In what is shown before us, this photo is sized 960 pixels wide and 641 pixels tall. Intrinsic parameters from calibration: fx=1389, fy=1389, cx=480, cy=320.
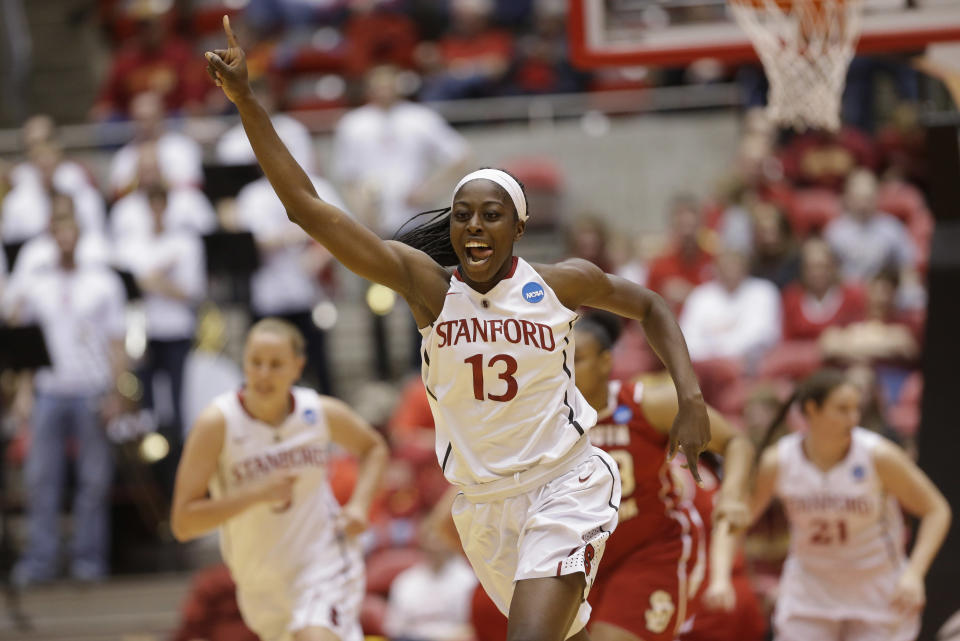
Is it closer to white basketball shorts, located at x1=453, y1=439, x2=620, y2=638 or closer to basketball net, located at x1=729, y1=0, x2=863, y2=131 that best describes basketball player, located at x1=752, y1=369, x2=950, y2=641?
basketball net, located at x1=729, y1=0, x2=863, y2=131

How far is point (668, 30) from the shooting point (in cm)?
738

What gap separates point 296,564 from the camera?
579 centimetres

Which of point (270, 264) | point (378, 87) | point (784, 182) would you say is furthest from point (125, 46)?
point (784, 182)

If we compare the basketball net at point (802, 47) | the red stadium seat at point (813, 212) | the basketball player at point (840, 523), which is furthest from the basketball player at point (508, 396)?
the red stadium seat at point (813, 212)

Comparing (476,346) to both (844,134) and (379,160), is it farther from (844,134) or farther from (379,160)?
(844,134)

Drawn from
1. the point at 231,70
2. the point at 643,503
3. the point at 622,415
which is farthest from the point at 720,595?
the point at 231,70

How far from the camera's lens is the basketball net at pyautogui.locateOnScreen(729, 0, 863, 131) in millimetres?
7051

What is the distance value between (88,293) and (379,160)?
9.52ft

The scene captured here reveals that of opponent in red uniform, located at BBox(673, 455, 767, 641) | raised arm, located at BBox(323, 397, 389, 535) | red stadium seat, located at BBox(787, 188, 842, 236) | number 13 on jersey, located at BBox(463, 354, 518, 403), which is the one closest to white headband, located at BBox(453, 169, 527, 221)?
number 13 on jersey, located at BBox(463, 354, 518, 403)

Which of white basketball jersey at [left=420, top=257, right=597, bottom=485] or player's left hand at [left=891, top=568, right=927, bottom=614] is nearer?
white basketball jersey at [left=420, top=257, right=597, bottom=485]

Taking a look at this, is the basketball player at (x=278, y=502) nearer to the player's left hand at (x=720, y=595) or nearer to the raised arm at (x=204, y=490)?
the raised arm at (x=204, y=490)

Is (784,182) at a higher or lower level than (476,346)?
higher

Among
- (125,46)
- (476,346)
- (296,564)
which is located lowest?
(296,564)

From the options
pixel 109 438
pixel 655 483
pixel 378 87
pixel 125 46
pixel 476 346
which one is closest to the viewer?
pixel 476 346
